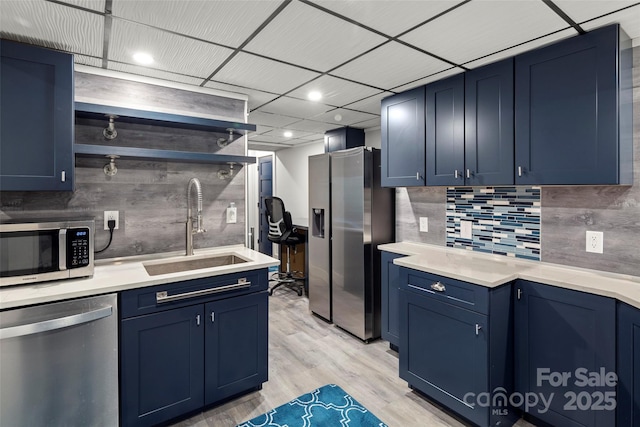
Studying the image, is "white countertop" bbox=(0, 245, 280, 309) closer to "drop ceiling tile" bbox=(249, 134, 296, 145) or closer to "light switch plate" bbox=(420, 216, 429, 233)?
"light switch plate" bbox=(420, 216, 429, 233)

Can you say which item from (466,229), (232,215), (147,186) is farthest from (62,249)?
(466,229)

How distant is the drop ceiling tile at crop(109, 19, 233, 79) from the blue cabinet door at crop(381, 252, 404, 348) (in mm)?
2113

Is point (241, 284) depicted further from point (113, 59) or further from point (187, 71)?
point (113, 59)

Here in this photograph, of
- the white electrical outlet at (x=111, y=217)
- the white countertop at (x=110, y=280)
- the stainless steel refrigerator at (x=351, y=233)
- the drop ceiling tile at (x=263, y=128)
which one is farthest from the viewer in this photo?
the drop ceiling tile at (x=263, y=128)

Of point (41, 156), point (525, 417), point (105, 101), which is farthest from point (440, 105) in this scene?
point (41, 156)

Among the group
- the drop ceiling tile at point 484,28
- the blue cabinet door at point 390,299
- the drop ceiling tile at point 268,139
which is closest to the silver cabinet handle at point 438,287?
the blue cabinet door at point 390,299

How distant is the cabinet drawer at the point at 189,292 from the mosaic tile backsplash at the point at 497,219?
5.70 ft

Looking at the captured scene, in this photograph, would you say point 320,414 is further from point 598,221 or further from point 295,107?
point 295,107

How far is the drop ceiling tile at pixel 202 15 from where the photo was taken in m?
1.53

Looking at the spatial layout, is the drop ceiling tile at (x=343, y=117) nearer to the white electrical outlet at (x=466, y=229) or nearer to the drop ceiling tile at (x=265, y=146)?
the white electrical outlet at (x=466, y=229)

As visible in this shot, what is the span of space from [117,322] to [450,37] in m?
2.49

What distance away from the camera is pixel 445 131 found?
102 inches

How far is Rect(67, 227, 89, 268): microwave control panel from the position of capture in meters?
1.85

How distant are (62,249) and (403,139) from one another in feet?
8.51
